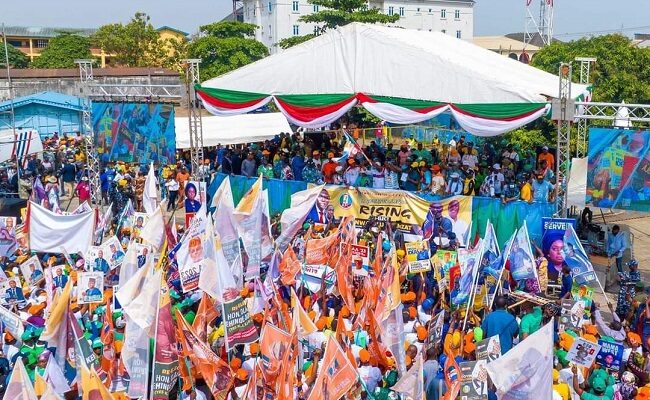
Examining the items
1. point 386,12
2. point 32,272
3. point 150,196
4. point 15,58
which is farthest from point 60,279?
point 386,12

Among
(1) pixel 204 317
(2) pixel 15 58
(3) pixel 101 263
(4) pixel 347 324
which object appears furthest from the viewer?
(2) pixel 15 58

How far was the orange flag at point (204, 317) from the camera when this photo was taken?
8.75 m

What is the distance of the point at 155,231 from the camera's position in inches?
457

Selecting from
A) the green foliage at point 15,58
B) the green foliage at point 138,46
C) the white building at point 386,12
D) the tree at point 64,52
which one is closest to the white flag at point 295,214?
the green foliage at point 138,46

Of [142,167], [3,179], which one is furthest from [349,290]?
[3,179]

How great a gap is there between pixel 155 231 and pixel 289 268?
2.52 metres

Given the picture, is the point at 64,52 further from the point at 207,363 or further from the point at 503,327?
the point at 503,327

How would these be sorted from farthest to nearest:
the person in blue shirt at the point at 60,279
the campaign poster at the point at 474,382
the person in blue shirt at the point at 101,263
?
1. the person in blue shirt at the point at 101,263
2. the person in blue shirt at the point at 60,279
3. the campaign poster at the point at 474,382

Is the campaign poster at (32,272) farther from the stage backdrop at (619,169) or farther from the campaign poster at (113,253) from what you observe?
the stage backdrop at (619,169)

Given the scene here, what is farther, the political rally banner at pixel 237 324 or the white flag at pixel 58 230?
the white flag at pixel 58 230

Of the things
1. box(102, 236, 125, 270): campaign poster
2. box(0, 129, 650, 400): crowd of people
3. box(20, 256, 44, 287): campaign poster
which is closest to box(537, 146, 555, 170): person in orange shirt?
box(0, 129, 650, 400): crowd of people

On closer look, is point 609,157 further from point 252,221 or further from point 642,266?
point 252,221

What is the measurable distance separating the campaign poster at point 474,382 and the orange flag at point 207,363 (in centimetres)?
254

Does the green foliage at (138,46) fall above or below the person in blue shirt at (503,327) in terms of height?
above
